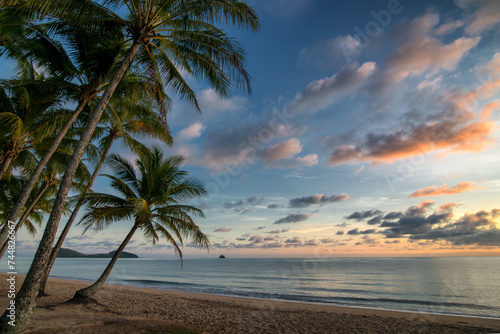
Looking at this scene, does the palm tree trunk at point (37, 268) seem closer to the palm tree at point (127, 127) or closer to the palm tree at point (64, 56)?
the palm tree at point (64, 56)

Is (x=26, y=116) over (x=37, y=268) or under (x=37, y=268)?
over

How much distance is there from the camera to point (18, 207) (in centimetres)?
706

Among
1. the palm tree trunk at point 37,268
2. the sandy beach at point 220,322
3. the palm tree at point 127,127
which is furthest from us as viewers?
the palm tree at point 127,127

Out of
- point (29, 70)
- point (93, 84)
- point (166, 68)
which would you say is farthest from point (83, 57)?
point (29, 70)

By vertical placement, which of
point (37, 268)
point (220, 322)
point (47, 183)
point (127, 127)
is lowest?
point (220, 322)

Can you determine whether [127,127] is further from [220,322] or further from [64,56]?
[220,322]

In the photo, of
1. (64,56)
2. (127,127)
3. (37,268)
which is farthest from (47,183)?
(37,268)

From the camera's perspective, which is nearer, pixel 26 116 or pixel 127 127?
pixel 26 116

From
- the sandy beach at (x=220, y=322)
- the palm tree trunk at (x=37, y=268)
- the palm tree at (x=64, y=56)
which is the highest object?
the palm tree at (x=64, y=56)

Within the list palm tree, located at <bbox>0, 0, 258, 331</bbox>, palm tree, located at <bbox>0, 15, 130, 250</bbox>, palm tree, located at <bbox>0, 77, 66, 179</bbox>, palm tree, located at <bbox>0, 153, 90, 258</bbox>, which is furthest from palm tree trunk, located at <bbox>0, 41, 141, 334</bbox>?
palm tree, located at <bbox>0, 153, 90, 258</bbox>

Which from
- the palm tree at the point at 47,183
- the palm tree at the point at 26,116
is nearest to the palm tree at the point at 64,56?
the palm tree at the point at 26,116

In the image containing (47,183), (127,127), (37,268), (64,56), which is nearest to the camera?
(37,268)

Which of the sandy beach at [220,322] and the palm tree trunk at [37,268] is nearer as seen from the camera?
the palm tree trunk at [37,268]

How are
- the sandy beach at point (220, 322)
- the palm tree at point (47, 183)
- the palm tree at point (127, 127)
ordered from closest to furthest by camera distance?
the sandy beach at point (220, 322), the palm tree at point (127, 127), the palm tree at point (47, 183)
